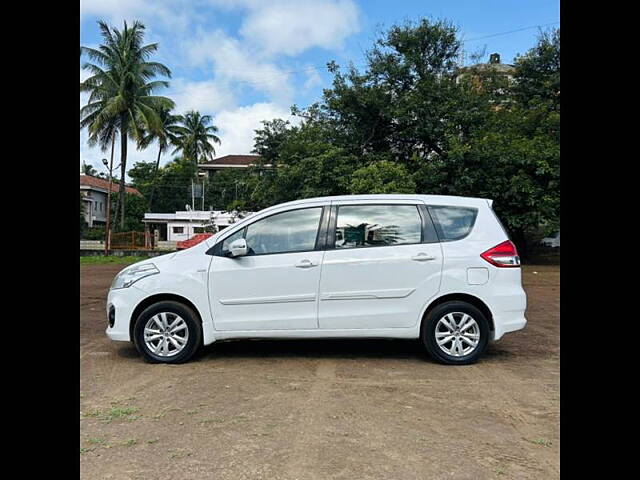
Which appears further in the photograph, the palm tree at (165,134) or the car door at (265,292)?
the palm tree at (165,134)

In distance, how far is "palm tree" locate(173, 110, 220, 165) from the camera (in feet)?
169

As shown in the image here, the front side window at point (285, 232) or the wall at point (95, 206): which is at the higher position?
the wall at point (95, 206)

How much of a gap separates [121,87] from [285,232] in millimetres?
30124

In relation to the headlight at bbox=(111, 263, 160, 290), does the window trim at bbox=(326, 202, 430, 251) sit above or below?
above

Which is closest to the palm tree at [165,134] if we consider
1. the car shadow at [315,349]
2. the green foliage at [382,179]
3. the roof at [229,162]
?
the roof at [229,162]

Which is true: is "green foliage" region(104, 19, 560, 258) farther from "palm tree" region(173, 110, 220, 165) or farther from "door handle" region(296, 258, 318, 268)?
"palm tree" region(173, 110, 220, 165)

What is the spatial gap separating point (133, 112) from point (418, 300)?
31.5 metres

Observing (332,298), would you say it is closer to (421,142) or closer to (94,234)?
(421,142)

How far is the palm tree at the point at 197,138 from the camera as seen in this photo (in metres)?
51.6

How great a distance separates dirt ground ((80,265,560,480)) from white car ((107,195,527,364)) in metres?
0.35

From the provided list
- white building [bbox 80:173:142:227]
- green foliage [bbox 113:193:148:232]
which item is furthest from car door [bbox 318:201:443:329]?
white building [bbox 80:173:142:227]

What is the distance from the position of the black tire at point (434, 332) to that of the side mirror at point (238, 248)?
216 centimetres

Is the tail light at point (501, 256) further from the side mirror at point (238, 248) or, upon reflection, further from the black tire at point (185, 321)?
the black tire at point (185, 321)
